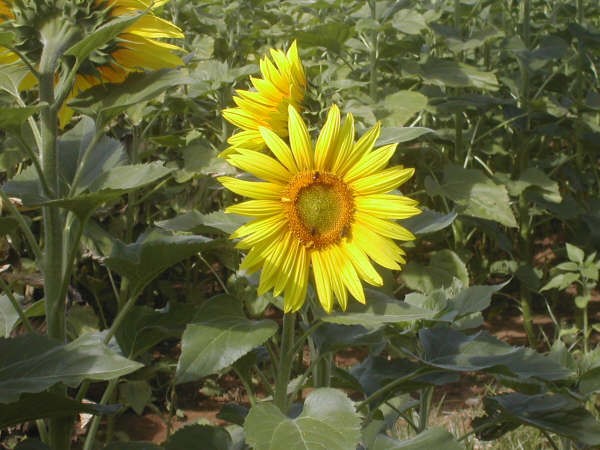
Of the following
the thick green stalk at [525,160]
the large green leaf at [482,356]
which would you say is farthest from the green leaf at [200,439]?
the thick green stalk at [525,160]

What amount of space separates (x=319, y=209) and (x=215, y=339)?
226 millimetres

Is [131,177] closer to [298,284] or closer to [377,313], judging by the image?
[298,284]

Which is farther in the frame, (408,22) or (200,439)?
(408,22)

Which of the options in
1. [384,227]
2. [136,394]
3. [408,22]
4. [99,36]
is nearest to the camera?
[99,36]

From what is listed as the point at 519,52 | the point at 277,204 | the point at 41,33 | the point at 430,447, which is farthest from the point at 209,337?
the point at 519,52

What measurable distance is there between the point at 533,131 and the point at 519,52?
0.30 m

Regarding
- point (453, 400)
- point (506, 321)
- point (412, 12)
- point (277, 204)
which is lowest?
point (506, 321)

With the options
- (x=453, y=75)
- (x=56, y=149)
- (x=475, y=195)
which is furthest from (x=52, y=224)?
(x=453, y=75)

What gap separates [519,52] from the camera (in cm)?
311

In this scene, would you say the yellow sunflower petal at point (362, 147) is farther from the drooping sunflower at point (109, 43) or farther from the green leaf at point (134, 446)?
the green leaf at point (134, 446)

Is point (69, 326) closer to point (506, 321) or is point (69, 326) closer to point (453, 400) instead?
point (453, 400)

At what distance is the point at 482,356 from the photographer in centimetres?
144

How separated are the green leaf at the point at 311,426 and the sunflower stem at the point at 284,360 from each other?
0.09 metres

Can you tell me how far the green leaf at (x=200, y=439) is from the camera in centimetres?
134
